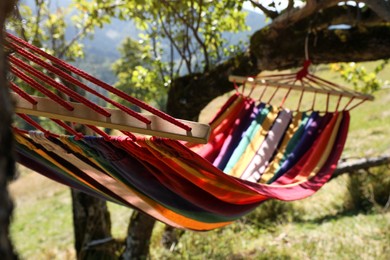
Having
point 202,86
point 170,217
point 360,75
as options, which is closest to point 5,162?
point 170,217

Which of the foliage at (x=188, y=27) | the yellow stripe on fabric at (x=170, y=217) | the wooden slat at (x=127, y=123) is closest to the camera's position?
the wooden slat at (x=127, y=123)

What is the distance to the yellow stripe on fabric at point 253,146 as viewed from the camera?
2.06m

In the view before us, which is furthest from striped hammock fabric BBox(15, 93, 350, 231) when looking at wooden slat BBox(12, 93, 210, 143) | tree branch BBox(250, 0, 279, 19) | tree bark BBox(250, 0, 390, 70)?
tree branch BBox(250, 0, 279, 19)

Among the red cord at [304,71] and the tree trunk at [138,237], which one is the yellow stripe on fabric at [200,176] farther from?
the tree trunk at [138,237]

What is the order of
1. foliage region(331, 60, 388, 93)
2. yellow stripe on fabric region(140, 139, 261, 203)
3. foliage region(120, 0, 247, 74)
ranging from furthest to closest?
foliage region(331, 60, 388, 93) < foliage region(120, 0, 247, 74) < yellow stripe on fabric region(140, 139, 261, 203)

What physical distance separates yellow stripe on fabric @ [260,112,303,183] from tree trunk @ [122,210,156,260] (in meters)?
0.98

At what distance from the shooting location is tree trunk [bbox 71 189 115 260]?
2698 mm

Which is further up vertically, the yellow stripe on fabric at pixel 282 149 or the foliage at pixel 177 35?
the foliage at pixel 177 35

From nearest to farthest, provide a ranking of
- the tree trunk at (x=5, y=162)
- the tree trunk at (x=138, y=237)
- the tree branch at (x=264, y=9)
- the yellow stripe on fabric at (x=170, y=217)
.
A: 1. the tree trunk at (x=5, y=162)
2. the yellow stripe on fabric at (x=170, y=217)
3. the tree branch at (x=264, y=9)
4. the tree trunk at (x=138, y=237)

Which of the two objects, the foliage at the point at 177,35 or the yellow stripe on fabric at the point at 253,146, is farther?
the foliage at the point at 177,35

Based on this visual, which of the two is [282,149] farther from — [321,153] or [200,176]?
[200,176]

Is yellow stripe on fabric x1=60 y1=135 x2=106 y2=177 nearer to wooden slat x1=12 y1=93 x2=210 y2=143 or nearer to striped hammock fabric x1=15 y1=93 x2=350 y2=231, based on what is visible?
striped hammock fabric x1=15 y1=93 x2=350 y2=231

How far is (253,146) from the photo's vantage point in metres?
2.21

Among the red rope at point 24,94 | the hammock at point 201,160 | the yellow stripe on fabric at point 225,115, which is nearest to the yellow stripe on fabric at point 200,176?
the hammock at point 201,160
